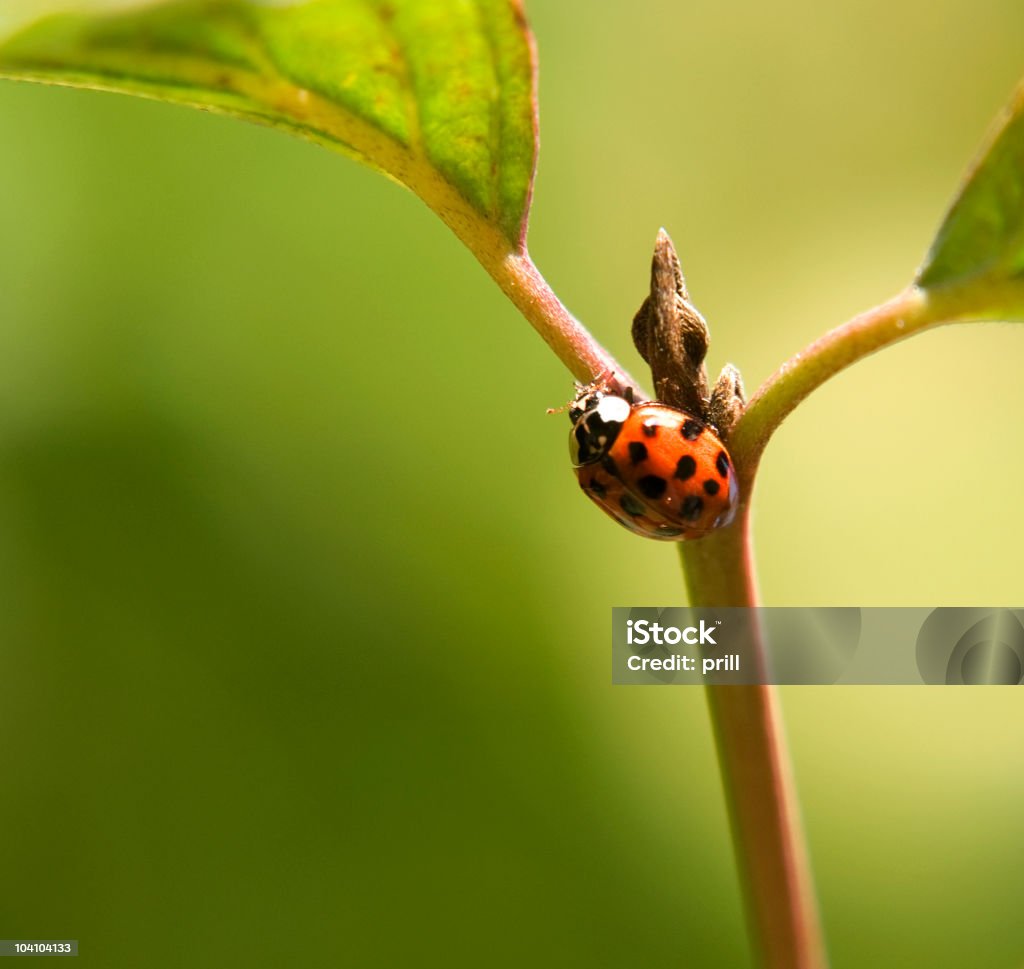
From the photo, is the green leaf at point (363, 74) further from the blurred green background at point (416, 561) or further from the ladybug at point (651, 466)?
the blurred green background at point (416, 561)

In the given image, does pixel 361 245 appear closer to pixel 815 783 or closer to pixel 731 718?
pixel 815 783

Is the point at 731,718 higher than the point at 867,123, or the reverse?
the point at 867,123

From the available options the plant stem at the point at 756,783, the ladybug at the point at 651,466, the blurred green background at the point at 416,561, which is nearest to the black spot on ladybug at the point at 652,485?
the ladybug at the point at 651,466

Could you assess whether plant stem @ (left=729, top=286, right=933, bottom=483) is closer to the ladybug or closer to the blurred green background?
the ladybug

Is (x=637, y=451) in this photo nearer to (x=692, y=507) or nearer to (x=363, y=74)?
(x=692, y=507)

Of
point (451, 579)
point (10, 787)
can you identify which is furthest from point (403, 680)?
point (10, 787)

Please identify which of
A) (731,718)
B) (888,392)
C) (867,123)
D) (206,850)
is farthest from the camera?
(867,123)
